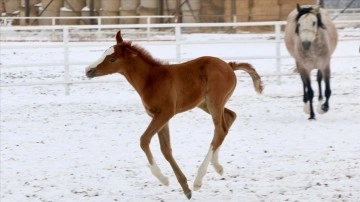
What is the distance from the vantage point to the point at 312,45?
34.0 feet

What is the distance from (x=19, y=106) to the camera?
12.4 m

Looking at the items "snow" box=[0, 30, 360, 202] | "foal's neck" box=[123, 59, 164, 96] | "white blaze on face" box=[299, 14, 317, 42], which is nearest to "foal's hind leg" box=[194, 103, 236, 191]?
"foal's neck" box=[123, 59, 164, 96]

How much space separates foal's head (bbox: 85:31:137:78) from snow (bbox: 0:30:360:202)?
1599 mm

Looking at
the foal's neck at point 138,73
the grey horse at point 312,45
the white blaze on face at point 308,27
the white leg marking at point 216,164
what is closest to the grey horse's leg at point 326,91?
the grey horse at point 312,45

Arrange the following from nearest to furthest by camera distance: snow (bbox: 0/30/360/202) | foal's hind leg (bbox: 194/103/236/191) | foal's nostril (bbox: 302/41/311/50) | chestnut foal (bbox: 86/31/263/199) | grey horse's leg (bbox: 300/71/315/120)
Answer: chestnut foal (bbox: 86/31/263/199) → foal's hind leg (bbox: 194/103/236/191) → snow (bbox: 0/30/360/202) → foal's nostril (bbox: 302/41/311/50) → grey horse's leg (bbox: 300/71/315/120)

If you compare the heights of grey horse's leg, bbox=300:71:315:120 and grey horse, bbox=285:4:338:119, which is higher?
grey horse, bbox=285:4:338:119

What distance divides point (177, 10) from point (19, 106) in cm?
2468

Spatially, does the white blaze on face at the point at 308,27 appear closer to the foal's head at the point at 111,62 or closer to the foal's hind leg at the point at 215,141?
the foal's hind leg at the point at 215,141

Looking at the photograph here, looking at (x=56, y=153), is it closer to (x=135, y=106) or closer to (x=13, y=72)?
(x=135, y=106)

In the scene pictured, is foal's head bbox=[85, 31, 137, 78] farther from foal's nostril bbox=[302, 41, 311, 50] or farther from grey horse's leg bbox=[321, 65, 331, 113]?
grey horse's leg bbox=[321, 65, 331, 113]

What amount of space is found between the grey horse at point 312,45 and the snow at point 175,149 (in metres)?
0.40

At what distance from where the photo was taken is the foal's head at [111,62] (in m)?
5.01

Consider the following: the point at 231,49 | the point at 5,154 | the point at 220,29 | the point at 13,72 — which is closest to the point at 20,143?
the point at 5,154

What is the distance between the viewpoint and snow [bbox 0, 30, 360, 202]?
6.46 metres
